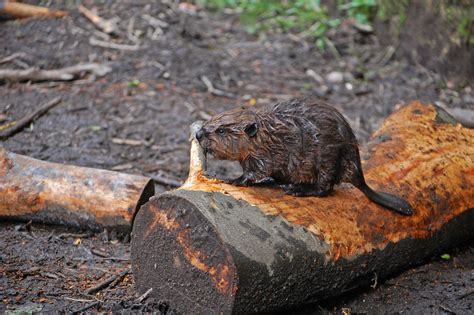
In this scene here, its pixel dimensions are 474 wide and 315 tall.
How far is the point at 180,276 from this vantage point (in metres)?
4.11

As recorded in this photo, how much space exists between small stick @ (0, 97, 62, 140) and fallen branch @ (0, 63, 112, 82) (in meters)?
0.65

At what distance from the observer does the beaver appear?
15.8 feet

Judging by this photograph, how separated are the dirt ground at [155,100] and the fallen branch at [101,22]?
0.35 feet

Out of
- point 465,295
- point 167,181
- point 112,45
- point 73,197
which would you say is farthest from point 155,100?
point 465,295

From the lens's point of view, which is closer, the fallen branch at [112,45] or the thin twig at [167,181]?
the thin twig at [167,181]

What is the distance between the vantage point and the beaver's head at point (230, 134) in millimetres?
4801

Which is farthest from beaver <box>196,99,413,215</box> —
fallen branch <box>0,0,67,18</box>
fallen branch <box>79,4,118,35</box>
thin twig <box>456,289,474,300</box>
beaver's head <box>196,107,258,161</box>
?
fallen branch <box>0,0,67,18</box>

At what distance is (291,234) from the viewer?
4.23 meters

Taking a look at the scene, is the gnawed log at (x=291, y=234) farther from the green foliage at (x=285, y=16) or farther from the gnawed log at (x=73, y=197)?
the green foliage at (x=285, y=16)

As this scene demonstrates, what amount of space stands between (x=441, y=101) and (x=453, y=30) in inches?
40.5

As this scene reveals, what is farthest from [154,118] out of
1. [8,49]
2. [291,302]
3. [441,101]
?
[291,302]

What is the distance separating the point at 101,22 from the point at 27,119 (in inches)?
124

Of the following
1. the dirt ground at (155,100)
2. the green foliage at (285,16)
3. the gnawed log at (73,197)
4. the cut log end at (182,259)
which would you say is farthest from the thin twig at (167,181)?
the green foliage at (285,16)

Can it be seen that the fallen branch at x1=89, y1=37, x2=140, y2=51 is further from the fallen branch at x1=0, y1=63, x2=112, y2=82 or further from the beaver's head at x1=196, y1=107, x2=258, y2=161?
the beaver's head at x1=196, y1=107, x2=258, y2=161
